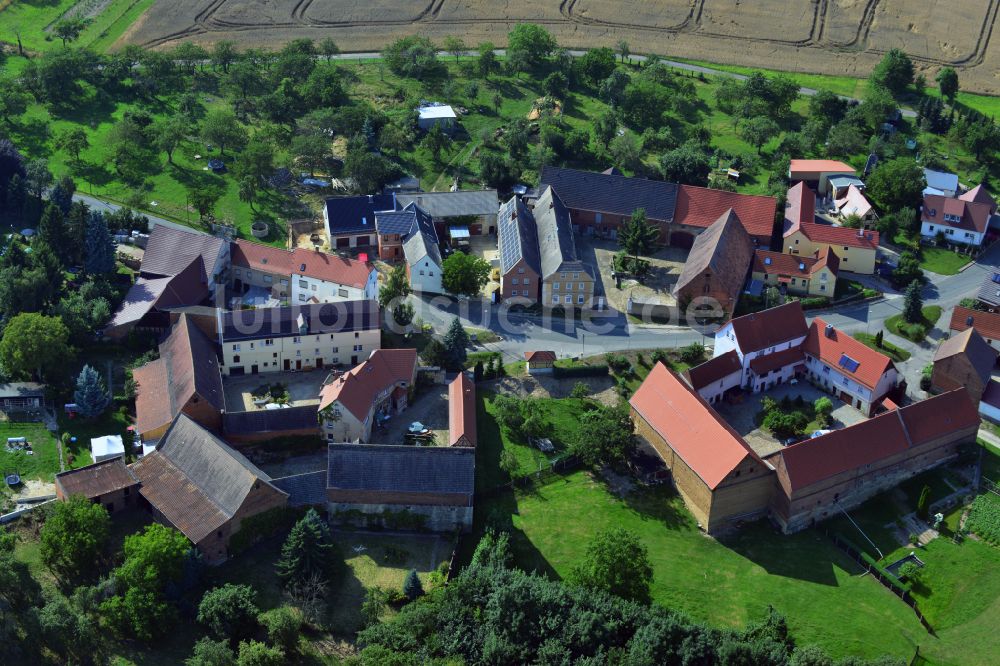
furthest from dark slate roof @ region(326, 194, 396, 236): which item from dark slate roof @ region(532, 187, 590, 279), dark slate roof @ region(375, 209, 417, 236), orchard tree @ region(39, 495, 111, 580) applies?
orchard tree @ region(39, 495, 111, 580)

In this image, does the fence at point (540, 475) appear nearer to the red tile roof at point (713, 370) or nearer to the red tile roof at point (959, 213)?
the red tile roof at point (713, 370)

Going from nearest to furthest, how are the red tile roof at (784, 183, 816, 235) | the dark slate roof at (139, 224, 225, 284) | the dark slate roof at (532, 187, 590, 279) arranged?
the dark slate roof at (139, 224, 225, 284)
the dark slate roof at (532, 187, 590, 279)
the red tile roof at (784, 183, 816, 235)

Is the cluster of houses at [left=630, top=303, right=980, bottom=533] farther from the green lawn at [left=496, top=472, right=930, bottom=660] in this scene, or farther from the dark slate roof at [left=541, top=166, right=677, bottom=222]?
the dark slate roof at [left=541, top=166, right=677, bottom=222]

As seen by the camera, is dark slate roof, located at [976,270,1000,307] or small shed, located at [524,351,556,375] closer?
small shed, located at [524,351,556,375]

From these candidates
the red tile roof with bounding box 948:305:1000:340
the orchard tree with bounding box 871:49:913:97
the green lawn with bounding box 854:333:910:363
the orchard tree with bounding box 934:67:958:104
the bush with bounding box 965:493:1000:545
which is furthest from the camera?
the orchard tree with bounding box 871:49:913:97

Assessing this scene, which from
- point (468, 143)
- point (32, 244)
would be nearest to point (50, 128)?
point (32, 244)

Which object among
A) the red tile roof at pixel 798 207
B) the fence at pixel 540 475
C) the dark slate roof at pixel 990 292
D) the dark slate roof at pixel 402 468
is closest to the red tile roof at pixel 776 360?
the fence at pixel 540 475

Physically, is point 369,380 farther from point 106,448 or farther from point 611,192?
point 611,192

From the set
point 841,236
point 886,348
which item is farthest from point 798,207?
point 886,348
